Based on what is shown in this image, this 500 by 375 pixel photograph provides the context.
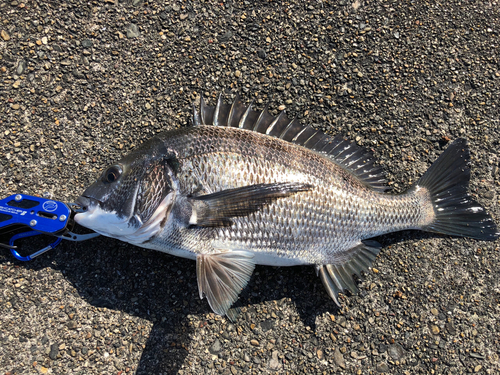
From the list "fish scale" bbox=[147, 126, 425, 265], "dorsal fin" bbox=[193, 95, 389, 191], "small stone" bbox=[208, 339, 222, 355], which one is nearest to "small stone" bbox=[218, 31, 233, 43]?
"dorsal fin" bbox=[193, 95, 389, 191]

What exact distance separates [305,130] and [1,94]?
2345mm

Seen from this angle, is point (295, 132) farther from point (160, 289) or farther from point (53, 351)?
point (53, 351)

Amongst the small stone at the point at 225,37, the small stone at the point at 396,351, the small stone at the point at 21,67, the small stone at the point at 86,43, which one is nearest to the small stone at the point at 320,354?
the small stone at the point at 396,351

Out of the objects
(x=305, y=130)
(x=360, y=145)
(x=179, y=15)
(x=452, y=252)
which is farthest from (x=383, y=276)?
(x=179, y=15)

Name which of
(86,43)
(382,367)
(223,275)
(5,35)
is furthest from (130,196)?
(382,367)

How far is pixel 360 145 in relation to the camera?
2568 millimetres

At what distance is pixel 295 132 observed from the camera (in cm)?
234

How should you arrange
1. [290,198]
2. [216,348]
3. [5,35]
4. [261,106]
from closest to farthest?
[290,198] → [216,348] → [5,35] → [261,106]

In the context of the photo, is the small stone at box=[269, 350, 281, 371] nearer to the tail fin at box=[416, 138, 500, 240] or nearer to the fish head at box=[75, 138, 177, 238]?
the fish head at box=[75, 138, 177, 238]

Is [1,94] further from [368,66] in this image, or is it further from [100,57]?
[368,66]

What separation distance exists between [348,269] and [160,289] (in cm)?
140

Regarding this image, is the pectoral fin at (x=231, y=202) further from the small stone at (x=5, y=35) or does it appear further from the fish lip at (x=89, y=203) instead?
the small stone at (x=5, y=35)

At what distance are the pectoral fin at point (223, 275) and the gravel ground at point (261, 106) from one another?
317mm

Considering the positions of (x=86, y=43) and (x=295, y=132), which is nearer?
(x=295, y=132)
